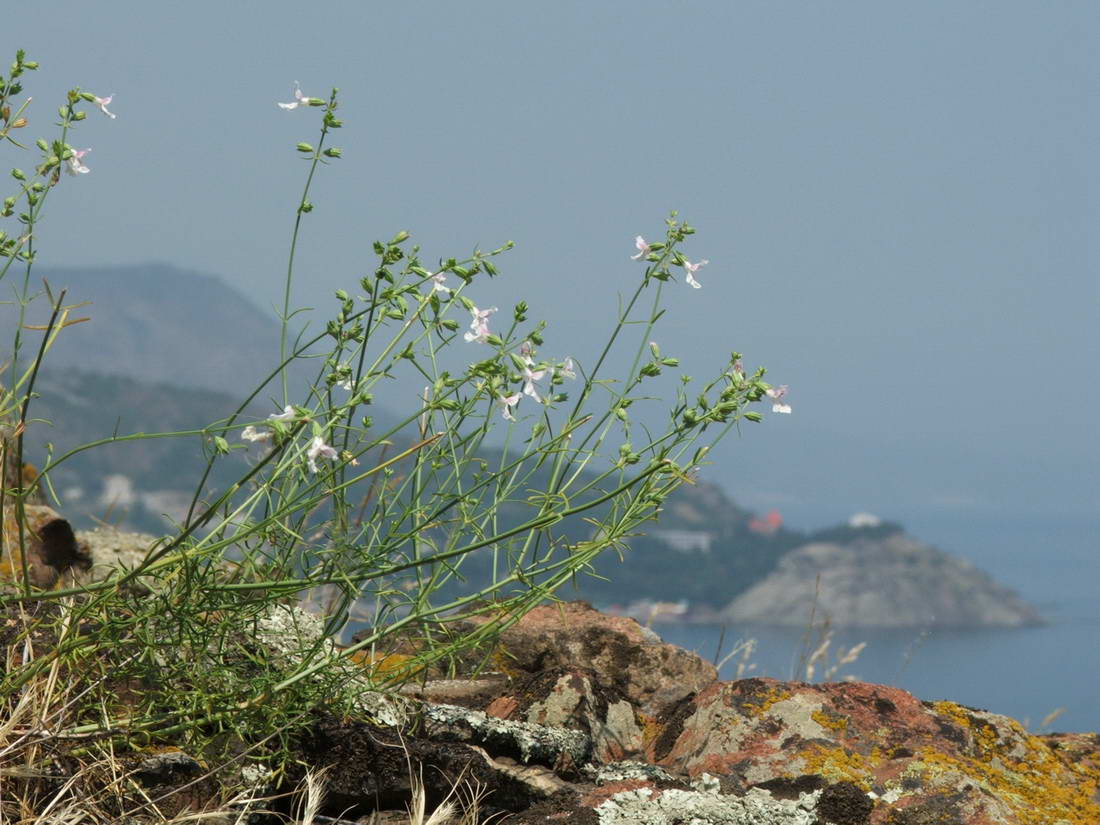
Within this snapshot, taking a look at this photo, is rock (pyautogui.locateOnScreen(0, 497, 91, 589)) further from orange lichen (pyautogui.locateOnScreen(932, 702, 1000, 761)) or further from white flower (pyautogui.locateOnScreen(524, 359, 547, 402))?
orange lichen (pyautogui.locateOnScreen(932, 702, 1000, 761))

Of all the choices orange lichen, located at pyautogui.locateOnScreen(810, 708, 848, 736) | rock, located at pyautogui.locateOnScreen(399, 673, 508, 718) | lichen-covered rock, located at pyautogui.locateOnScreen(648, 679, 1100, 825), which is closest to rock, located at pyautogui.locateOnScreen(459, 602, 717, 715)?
rock, located at pyautogui.locateOnScreen(399, 673, 508, 718)

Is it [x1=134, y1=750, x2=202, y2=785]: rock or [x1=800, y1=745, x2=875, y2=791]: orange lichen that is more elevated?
[x1=800, y1=745, x2=875, y2=791]: orange lichen

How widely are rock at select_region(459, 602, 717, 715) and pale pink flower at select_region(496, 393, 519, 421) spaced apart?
2.22m

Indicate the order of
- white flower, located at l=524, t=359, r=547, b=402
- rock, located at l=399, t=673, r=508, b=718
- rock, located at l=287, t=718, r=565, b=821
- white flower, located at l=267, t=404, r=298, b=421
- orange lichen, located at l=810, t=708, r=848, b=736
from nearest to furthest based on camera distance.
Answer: white flower, located at l=267, t=404, r=298, b=421
white flower, located at l=524, t=359, r=547, b=402
rock, located at l=287, t=718, r=565, b=821
orange lichen, located at l=810, t=708, r=848, b=736
rock, located at l=399, t=673, r=508, b=718

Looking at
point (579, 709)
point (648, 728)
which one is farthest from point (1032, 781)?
point (579, 709)

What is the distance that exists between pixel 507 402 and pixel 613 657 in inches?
101

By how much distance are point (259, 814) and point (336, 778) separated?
31cm

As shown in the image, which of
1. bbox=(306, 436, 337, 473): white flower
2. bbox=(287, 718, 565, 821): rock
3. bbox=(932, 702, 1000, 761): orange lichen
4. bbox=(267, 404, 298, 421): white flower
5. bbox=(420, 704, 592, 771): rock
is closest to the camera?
bbox=(306, 436, 337, 473): white flower

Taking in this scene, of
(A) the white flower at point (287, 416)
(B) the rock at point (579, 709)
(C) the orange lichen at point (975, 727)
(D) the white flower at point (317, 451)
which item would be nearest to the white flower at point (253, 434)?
(A) the white flower at point (287, 416)

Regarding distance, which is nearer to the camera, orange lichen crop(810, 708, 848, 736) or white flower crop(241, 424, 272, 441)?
white flower crop(241, 424, 272, 441)

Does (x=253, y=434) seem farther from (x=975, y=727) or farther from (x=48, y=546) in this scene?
(x=48, y=546)

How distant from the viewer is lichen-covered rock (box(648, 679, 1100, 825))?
4406mm

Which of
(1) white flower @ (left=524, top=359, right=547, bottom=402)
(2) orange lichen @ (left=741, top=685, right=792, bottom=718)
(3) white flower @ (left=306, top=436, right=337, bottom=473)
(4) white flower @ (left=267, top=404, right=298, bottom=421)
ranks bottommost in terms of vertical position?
(2) orange lichen @ (left=741, top=685, right=792, bottom=718)

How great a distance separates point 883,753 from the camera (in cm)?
477
